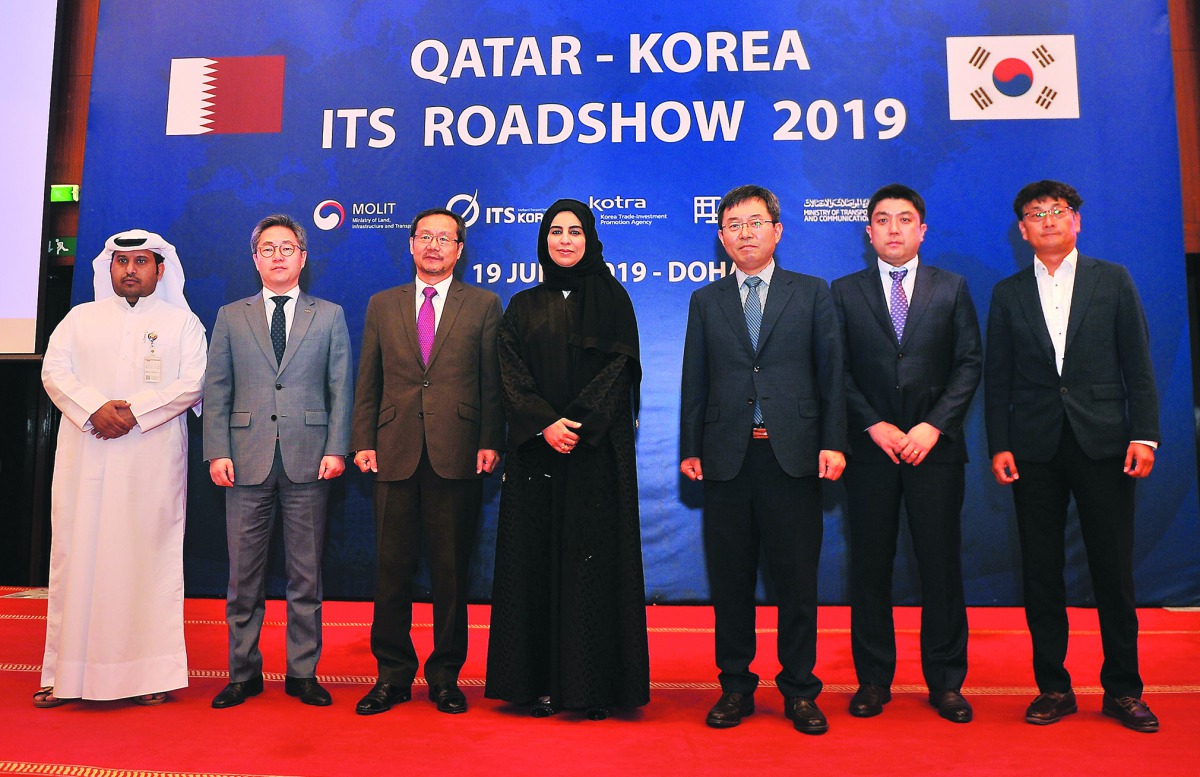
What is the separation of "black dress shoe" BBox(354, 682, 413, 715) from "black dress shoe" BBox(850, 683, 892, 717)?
5.02 feet

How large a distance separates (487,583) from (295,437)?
1.98m

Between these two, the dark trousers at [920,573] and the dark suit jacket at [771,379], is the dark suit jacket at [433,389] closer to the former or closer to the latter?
the dark suit jacket at [771,379]

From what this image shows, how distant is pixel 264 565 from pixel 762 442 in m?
1.87

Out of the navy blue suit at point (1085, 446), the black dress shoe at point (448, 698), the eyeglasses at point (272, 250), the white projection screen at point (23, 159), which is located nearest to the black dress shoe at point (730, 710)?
the black dress shoe at point (448, 698)

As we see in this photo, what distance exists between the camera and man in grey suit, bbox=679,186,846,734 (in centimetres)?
265

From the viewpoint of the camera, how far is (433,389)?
2.95 meters

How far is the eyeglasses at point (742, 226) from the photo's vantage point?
2.82 meters

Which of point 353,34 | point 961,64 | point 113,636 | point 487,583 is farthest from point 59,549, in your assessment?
point 961,64

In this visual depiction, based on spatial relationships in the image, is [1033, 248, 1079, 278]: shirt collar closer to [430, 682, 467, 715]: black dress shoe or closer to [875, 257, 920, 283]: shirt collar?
[875, 257, 920, 283]: shirt collar

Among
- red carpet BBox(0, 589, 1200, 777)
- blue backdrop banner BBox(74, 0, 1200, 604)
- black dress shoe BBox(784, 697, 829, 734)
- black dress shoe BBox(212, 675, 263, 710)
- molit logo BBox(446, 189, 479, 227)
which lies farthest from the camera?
molit logo BBox(446, 189, 479, 227)

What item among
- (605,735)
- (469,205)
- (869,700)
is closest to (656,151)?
(469,205)

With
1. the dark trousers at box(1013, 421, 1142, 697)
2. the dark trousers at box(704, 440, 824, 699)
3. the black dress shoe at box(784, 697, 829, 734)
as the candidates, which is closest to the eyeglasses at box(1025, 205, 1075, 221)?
the dark trousers at box(1013, 421, 1142, 697)

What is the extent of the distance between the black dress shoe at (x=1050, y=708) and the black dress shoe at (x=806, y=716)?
66 cm

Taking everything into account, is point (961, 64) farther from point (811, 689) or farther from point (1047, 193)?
point (811, 689)
